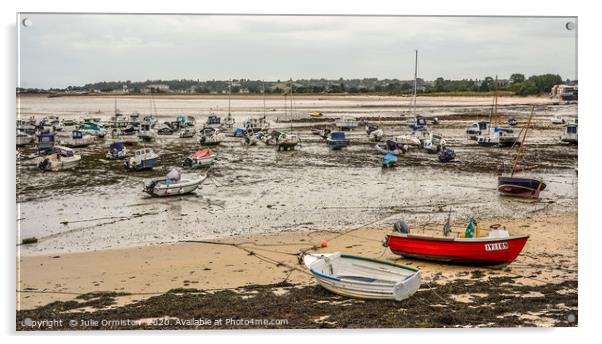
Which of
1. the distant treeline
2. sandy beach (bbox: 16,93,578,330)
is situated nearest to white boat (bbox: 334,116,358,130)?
sandy beach (bbox: 16,93,578,330)

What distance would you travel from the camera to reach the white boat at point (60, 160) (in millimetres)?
14586

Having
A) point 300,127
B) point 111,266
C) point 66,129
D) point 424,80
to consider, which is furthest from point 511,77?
point 300,127

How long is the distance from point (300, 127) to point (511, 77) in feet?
70.4

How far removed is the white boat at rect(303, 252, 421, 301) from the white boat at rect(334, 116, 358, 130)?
21.8m

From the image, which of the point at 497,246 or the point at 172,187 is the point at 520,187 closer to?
the point at 497,246

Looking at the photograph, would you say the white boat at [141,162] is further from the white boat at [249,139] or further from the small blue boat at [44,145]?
the white boat at [249,139]

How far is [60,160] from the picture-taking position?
16.8m

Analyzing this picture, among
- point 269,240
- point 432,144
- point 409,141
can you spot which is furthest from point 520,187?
point 409,141

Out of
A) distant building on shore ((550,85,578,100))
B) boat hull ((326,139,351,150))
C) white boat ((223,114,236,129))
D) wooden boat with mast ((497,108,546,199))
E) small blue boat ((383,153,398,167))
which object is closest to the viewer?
distant building on shore ((550,85,578,100))

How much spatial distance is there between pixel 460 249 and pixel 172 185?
25.5ft

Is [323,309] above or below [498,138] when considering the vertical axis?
below

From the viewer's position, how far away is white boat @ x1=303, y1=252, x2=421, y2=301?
820 centimetres

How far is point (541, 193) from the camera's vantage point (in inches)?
576

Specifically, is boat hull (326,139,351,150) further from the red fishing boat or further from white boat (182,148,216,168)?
the red fishing boat
